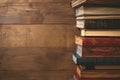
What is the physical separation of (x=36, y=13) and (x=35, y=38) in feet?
0.41

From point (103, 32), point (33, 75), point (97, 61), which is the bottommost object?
point (33, 75)

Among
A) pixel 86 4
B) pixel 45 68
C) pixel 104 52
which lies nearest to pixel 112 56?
pixel 104 52

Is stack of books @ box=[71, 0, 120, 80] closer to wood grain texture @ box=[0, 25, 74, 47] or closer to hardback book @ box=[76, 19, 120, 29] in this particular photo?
hardback book @ box=[76, 19, 120, 29]

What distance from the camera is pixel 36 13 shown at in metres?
1.31

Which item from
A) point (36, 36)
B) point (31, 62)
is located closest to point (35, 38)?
point (36, 36)

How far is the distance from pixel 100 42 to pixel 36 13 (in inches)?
14.9

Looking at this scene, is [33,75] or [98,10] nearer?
[98,10]

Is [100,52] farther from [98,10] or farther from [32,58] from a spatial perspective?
[32,58]

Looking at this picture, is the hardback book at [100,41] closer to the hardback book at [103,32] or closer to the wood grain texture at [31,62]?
the hardback book at [103,32]

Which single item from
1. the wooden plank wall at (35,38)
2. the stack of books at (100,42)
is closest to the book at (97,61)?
the stack of books at (100,42)

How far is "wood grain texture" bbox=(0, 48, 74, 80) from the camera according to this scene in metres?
1.32

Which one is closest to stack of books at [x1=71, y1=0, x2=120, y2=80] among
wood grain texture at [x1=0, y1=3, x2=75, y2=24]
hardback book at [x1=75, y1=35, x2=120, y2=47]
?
hardback book at [x1=75, y1=35, x2=120, y2=47]

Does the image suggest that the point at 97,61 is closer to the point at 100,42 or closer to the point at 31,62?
the point at 100,42

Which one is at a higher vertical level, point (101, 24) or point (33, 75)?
point (101, 24)
